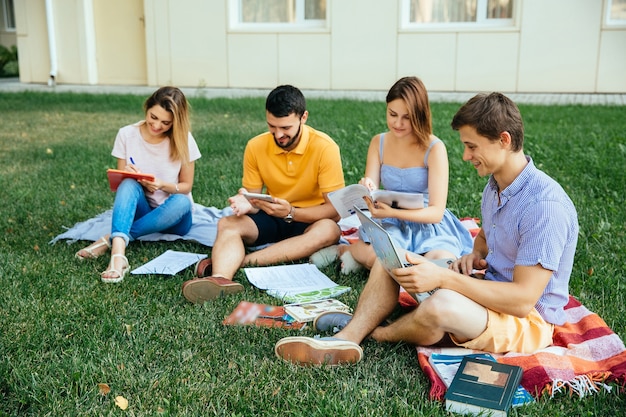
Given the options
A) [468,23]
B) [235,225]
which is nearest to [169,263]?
[235,225]

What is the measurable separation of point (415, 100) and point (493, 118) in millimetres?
→ 1190

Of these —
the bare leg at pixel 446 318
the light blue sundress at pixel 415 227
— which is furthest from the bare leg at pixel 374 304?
the light blue sundress at pixel 415 227

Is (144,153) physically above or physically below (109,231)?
above

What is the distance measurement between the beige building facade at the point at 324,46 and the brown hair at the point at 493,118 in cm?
1049

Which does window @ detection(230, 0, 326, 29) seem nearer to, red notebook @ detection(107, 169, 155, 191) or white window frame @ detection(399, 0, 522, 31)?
white window frame @ detection(399, 0, 522, 31)

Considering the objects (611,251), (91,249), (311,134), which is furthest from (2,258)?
(611,251)

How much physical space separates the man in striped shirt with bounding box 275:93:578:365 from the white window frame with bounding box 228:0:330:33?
436 inches

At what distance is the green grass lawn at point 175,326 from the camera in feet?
8.90

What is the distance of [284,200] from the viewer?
442 centimetres

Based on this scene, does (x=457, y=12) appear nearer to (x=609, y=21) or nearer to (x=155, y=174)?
(x=609, y=21)

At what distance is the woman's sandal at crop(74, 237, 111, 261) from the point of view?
4445 millimetres

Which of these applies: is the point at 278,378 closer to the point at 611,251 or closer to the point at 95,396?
the point at 95,396

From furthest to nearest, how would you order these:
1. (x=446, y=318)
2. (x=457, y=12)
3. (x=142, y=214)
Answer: (x=457, y=12)
(x=142, y=214)
(x=446, y=318)

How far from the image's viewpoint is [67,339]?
3.26m
